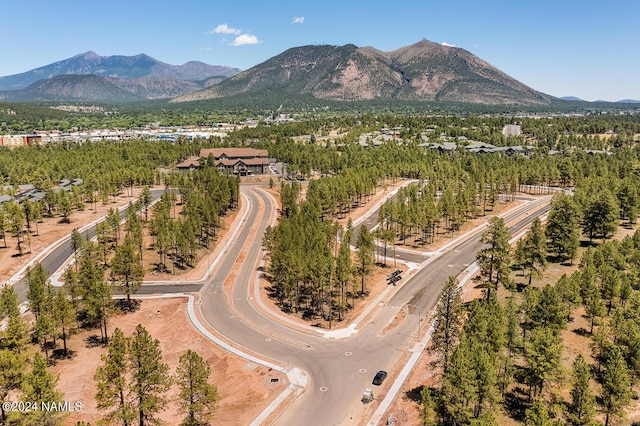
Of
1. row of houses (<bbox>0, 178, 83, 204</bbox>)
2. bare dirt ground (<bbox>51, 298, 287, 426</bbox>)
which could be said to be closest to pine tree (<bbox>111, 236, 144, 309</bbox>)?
bare dirt ground (<bbox>51, 298, 287, 426</bbox>)

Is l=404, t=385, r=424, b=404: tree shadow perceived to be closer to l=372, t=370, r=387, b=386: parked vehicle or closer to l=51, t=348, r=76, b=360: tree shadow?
l=372, t=370, r=387, b=386: parked vehicle

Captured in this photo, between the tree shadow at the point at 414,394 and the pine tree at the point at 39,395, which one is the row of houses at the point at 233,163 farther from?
the pine tree at the point at 39,395

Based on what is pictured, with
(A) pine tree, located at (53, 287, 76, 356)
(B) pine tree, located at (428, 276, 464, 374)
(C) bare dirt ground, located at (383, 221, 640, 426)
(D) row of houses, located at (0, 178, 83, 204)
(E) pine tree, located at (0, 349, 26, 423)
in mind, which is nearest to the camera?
(E) pine tree, located at (0, 349, 26, 423)

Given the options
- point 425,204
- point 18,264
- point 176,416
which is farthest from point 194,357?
point 425,204

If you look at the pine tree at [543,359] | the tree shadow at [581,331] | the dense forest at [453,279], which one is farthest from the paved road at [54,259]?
the tree shadow at [581,331]

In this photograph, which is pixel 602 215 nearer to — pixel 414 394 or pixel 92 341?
pixel 414 394

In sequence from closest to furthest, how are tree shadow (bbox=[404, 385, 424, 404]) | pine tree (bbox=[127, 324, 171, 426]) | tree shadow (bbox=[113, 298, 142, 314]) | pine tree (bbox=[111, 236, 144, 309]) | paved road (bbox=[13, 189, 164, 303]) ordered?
pine tree (bbox=[127, 324, 171, 426])
tree shadow (bbox=[404, 385, 424, 404])
pine tree (bbox=[111, 236, 144, 309])
tree shadow (bbox=[113, 298, 142, 314])
paved road (bbox=[13, 189, 164, 303])
